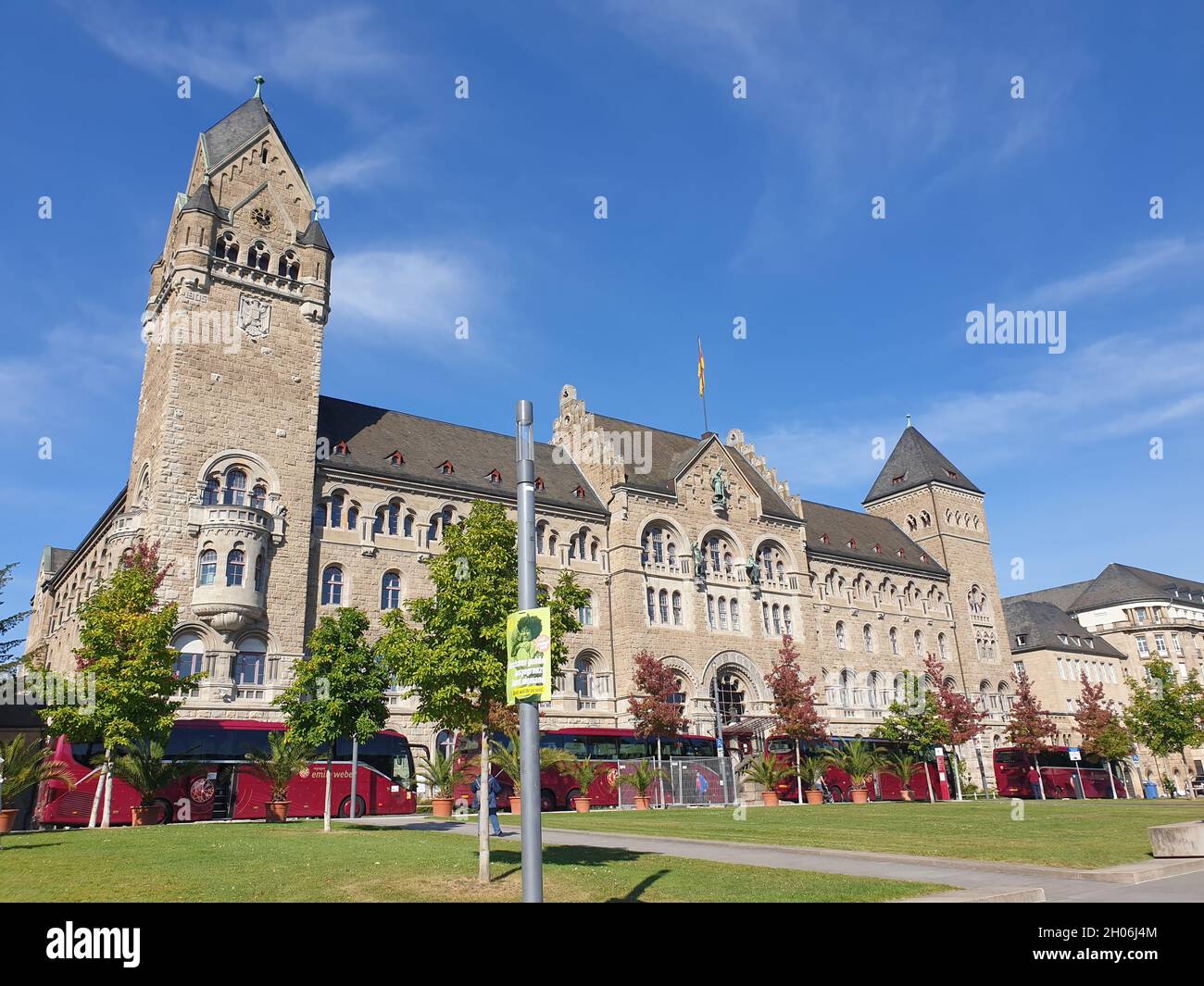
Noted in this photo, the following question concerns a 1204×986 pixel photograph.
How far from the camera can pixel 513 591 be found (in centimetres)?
1480

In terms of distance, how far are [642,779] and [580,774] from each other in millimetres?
2917

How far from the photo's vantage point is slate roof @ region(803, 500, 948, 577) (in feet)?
204

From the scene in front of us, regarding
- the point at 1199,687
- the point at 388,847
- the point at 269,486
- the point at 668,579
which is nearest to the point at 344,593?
the point at 269,486

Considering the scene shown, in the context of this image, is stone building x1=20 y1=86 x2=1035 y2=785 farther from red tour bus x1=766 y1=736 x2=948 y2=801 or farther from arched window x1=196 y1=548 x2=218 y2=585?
red tour bus x1=766 y1=736 x2=948 y2=801

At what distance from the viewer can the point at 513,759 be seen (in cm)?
2758

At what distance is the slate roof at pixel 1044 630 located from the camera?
75188mm

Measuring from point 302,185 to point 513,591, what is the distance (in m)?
37.0

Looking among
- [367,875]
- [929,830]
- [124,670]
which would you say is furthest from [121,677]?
[929,830]

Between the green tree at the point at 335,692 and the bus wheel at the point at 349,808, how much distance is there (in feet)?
13.4

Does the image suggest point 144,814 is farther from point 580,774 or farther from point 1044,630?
point 1044,630

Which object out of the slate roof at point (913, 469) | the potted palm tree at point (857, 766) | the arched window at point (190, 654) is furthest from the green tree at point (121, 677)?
the slate roof at point (913, 469)
